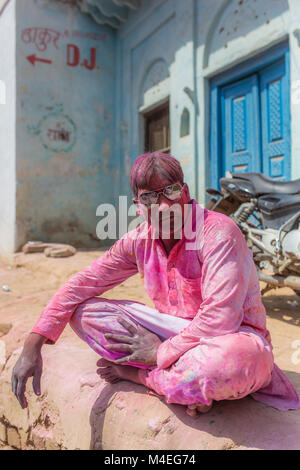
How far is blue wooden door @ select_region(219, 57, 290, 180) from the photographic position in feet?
15.1

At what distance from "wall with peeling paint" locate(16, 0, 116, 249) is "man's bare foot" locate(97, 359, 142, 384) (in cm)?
582

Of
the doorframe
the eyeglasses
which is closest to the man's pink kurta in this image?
the eyeglasses

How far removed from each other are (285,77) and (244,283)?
4027mm

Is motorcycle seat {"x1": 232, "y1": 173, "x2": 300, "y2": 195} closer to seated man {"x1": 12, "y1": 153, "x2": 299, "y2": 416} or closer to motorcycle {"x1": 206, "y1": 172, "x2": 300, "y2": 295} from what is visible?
motorcycle {"x1": 206, "y1": 172, "x2": 300, "y2": 295}

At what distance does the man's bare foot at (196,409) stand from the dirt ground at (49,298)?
630mm

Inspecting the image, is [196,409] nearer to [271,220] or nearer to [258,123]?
[271,220]

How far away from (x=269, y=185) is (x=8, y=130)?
18.8 ft

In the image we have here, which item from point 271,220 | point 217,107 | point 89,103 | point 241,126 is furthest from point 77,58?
A: point 271,220

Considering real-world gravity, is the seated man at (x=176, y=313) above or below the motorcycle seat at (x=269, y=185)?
below

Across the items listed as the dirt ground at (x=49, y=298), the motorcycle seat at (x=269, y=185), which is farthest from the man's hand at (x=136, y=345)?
the motorcycle seat at (x=269, y=185)

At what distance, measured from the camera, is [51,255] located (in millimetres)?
6246

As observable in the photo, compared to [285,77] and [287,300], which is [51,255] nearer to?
[287,300]

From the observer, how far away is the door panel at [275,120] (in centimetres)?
455

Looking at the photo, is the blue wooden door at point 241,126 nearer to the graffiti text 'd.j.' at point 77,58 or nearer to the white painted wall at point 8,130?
the graffiti text 'd.j.' at point 77,58
